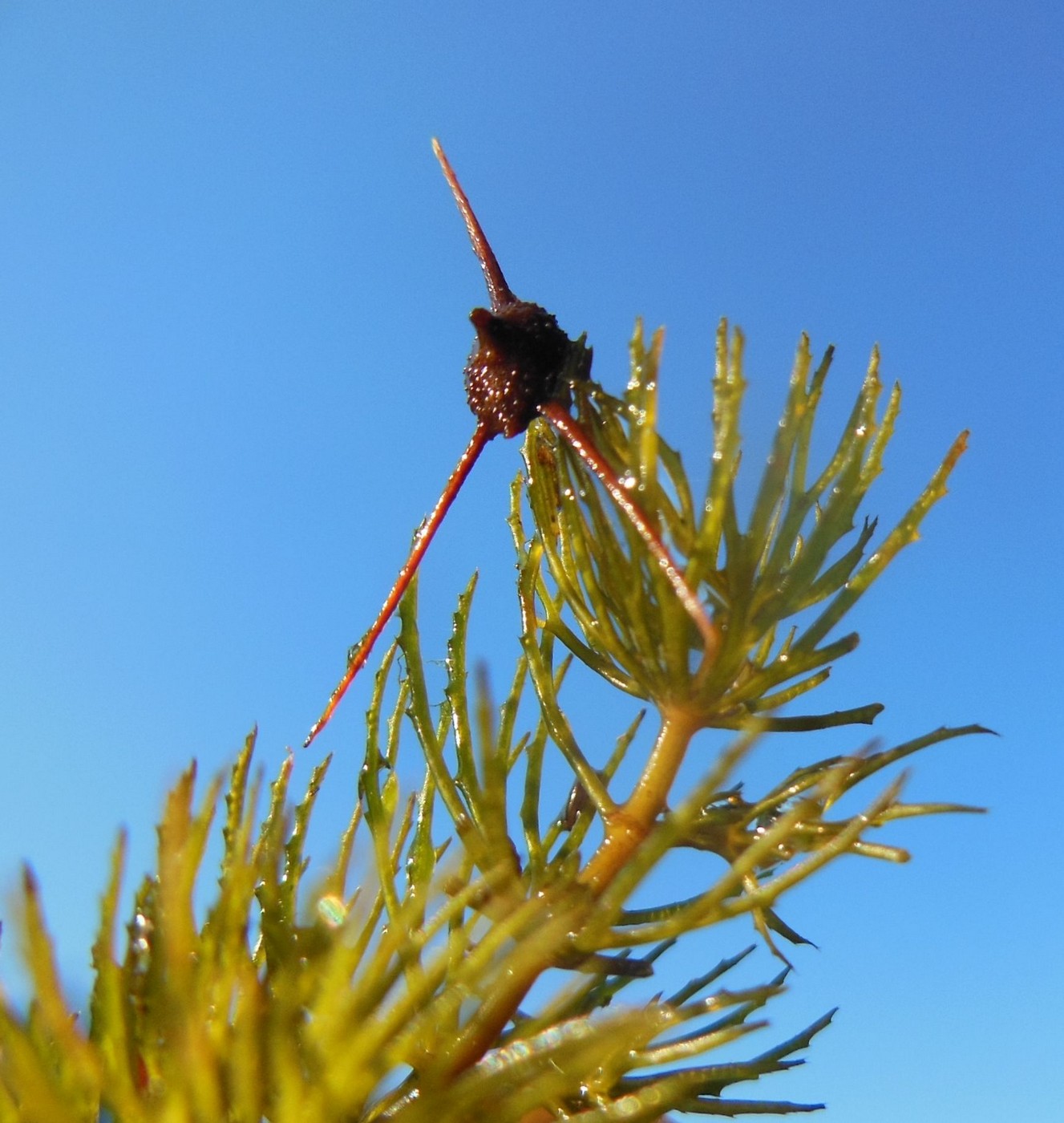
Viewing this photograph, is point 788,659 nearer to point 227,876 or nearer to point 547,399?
point 547,399

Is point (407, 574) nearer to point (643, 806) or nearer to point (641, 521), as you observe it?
point (641, 521)

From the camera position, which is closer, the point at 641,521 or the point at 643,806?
the point at 641,521

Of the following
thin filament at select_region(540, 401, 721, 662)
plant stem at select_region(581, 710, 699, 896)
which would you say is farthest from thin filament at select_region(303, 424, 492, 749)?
plant stem at select_region(581, 710, 699, 896)

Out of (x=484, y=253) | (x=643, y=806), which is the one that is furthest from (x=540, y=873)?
(x=484, y=253)

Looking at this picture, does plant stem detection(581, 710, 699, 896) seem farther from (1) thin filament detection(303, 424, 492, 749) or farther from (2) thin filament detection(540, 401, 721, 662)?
(1) thin filament detection(303, 424, 492, 749)

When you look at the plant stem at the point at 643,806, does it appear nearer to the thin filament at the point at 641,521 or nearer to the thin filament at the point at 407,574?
the thin filament at the point at 641,521

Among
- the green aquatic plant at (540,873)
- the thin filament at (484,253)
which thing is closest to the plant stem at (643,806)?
the green aquatic plant at (540,873)
